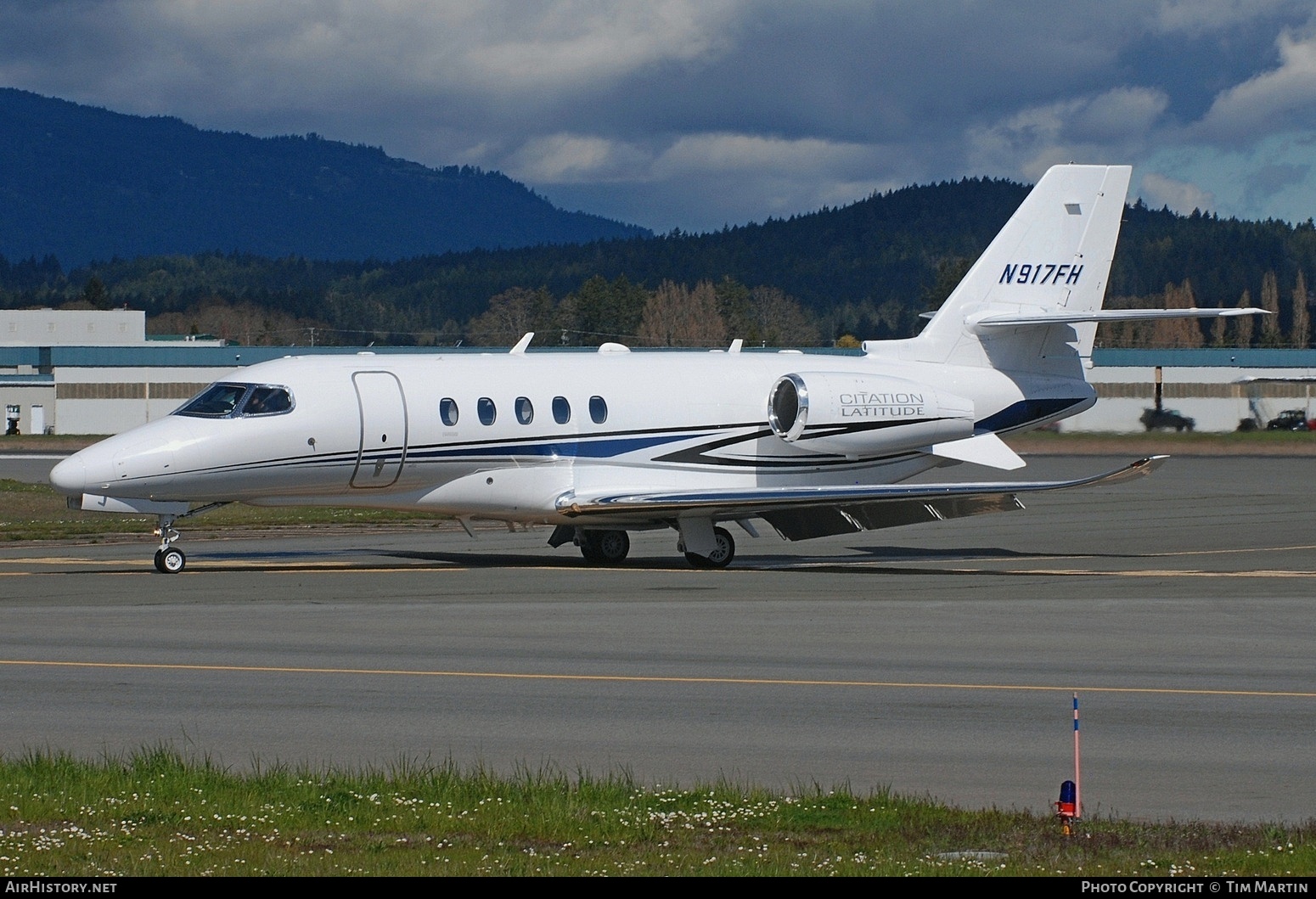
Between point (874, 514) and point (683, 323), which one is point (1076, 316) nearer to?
point (874, 514)

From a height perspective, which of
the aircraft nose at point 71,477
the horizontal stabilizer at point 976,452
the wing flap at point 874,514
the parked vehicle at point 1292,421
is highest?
the parked vehicle at point 1292,421

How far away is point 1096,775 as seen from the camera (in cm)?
1131

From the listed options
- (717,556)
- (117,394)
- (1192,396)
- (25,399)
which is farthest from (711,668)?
(25,399)

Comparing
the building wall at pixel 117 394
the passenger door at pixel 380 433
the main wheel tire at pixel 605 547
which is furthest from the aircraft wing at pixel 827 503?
the building wall at pixel 117 394

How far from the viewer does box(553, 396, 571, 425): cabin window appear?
2714 centimetres

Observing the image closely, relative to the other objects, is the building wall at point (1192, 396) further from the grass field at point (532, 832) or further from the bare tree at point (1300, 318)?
the bare tree at point (1300, 318)

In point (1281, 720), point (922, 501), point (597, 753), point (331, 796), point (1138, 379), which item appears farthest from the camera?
point (1138, 379)

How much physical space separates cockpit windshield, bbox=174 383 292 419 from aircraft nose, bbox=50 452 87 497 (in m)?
1.94

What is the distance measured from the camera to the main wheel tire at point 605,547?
94.5 feet

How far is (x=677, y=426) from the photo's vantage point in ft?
91.9

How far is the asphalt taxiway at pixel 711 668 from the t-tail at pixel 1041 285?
3.72m
